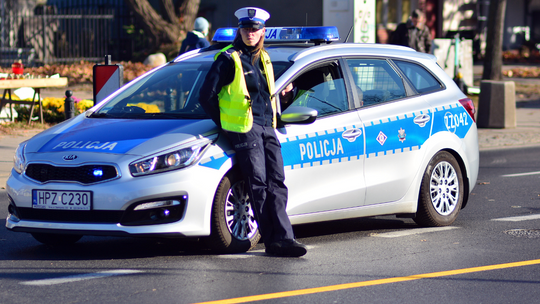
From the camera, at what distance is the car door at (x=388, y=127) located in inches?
261

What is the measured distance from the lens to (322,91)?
6.50 meters

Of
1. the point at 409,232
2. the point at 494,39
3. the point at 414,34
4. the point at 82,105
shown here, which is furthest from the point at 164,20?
the point at 409,232

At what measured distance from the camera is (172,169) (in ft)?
18.2

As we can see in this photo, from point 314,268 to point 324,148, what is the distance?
1051 mm

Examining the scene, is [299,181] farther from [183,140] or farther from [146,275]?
[146,275]

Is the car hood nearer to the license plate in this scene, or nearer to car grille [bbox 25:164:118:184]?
car grille [bbox 25:164:118:184]

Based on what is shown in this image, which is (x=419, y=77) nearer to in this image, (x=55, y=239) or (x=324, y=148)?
(x=324, y=148)

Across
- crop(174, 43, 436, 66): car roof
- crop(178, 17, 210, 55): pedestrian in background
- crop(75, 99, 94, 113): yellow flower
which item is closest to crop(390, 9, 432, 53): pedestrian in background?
crop(178, 17, 210, 55): pedestrian in background

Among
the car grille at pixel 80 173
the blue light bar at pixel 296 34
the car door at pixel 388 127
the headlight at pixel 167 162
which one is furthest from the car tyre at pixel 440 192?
the car grille at pixel 80 173

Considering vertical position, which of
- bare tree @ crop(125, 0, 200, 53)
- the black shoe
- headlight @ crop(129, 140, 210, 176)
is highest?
bare tree @ crop(125, 0, 200, 53)

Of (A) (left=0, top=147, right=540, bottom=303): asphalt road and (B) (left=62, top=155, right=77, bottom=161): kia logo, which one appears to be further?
(B) (left=62, top=155, right=77, bottom=161): kia logo

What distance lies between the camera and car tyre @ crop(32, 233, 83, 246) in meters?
6.30

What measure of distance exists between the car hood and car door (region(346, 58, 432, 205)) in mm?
1451

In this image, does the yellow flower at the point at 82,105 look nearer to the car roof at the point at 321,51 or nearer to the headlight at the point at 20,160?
the car roof at the point at 321,51
